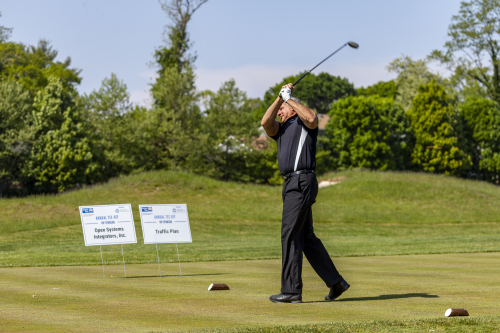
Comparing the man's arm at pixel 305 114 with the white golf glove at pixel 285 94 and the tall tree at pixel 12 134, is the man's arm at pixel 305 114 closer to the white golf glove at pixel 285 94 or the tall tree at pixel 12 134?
the white golf glove at pixel 285 94

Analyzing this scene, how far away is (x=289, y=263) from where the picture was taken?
23.6 ft

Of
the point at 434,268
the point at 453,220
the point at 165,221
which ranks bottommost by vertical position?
the point at 453,220

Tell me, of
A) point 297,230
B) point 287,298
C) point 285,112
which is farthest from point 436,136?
point 287,298

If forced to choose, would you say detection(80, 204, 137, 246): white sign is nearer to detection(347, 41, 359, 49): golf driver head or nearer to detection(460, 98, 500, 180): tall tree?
detection(347, 41, 359, 49): golf driver head

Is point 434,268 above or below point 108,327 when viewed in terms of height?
below

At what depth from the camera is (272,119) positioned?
723 centimetres

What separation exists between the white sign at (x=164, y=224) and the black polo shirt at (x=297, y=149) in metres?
4.19

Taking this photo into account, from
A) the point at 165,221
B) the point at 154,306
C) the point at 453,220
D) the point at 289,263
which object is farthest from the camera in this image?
the point at 453,220

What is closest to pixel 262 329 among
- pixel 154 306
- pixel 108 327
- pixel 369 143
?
pixel 108 327

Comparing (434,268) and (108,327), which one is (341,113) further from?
(108,327)

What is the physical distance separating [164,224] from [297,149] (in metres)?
4.49

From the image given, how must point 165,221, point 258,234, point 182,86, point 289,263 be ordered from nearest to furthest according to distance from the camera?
1. point 289,263
2. point 165,221
3. point 258,234
4. point 182,86

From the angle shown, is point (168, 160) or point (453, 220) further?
point (168, 160)

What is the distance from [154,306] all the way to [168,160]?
152ft
